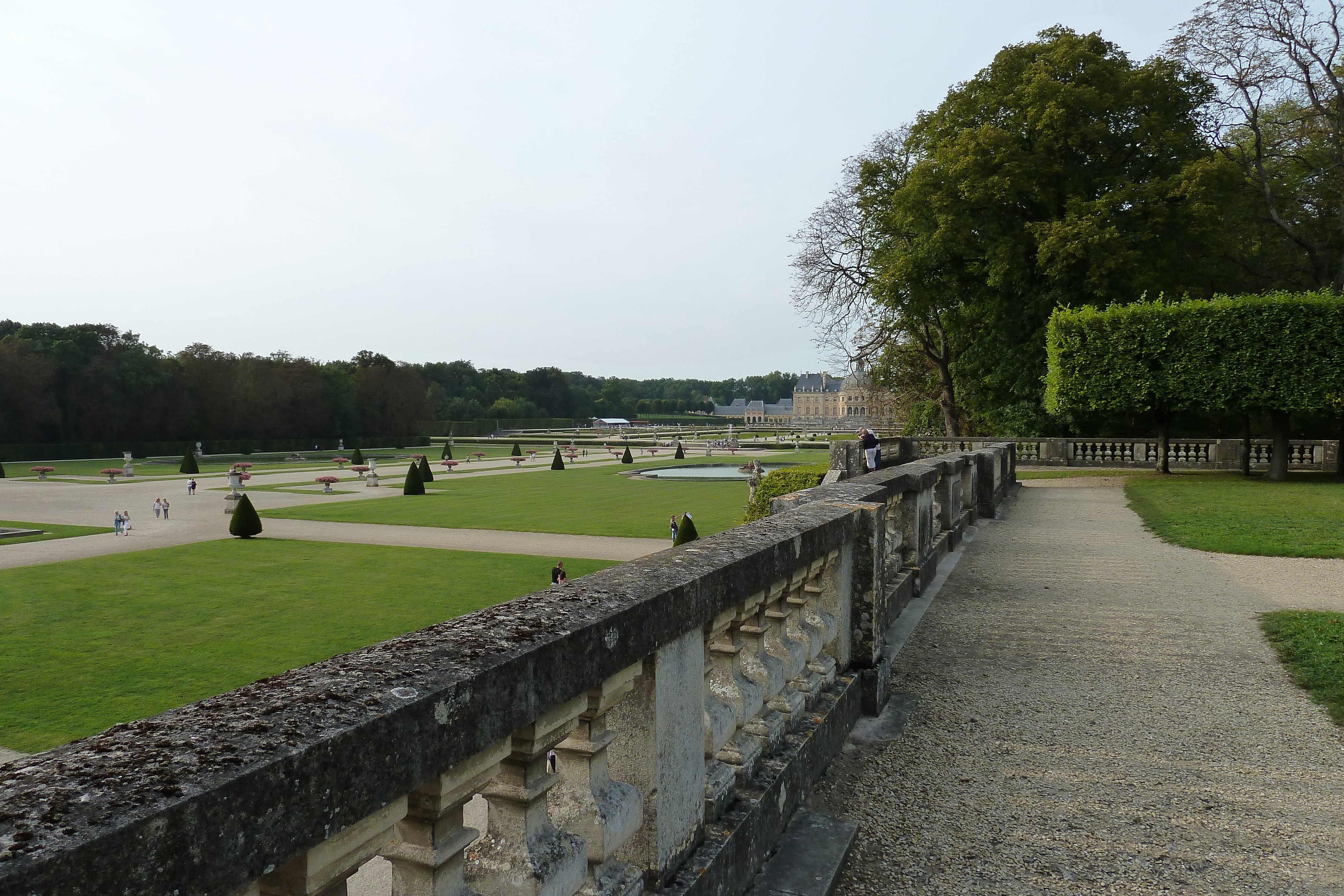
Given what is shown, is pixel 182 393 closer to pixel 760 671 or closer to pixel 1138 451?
pixel 1138 451

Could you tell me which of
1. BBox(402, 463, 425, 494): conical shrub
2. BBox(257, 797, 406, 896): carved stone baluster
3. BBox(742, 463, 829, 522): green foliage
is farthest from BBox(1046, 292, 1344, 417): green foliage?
BBox(257, 797, 406, 896): carved stone baluster

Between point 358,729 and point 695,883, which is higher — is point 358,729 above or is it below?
above

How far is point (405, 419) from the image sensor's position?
85.7 metres

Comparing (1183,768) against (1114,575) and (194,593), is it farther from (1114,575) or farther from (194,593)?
(194,593)

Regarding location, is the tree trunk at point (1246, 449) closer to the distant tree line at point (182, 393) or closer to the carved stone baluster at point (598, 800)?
the carved stone baluster at point (598, 800)

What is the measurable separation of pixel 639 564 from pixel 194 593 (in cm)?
1456

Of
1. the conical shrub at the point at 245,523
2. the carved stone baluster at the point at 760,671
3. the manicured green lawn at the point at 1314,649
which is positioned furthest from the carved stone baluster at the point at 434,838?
the conical shrub at the point at 245,523

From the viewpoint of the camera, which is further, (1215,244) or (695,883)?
(1215,244)

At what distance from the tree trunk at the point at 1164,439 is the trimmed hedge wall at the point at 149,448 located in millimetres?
46614

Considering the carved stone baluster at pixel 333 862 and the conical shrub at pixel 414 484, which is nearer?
the carved stone baluster at pixel 333 862

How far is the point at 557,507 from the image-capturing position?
2681 centimetres

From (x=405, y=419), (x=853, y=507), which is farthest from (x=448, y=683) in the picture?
(x=405, y=419)

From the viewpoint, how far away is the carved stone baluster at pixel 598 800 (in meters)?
2.18

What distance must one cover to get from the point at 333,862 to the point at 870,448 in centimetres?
1454
